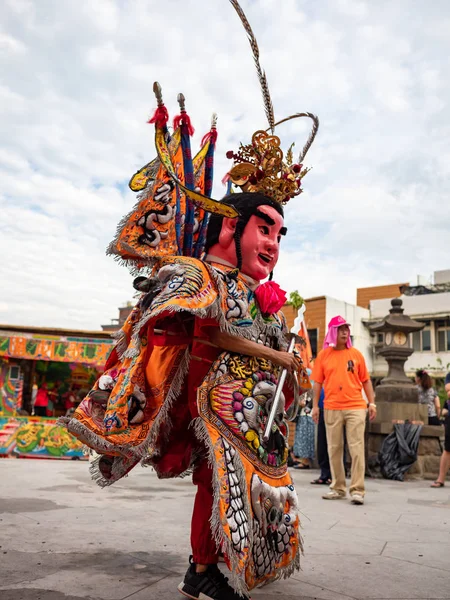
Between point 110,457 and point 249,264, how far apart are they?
3.86 ft

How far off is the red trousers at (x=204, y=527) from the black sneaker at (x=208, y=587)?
0.05m

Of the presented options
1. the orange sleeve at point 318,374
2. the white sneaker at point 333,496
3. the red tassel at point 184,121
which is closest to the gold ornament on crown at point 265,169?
the red tassel at point 184,121

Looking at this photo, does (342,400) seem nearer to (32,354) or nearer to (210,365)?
(210,365)

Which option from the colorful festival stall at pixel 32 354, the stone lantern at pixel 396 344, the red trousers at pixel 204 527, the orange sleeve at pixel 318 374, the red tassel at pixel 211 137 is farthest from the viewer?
the colorful festival stall at pixel 32 354

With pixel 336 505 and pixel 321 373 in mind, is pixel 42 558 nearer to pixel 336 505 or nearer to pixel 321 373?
pixel 336 505

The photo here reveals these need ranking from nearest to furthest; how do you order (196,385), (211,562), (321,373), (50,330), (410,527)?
(211,562) < (196,385) < (410,527) < (321,373) < (50,330)

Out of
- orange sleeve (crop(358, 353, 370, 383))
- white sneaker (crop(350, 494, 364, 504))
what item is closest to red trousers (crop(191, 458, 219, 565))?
white sneaker (crop(350, 494, 364, 504))

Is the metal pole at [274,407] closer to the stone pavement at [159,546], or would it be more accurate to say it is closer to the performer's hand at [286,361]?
the performer's hand at [286,361]

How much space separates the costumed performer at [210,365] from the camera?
236 cm

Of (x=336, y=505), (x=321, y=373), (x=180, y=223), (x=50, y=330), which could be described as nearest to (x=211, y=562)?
(x=180, y=223)

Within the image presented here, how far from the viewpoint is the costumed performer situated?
2359mm

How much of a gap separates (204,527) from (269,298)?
1075 mm

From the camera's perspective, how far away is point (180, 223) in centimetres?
293

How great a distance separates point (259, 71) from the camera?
2953mm
